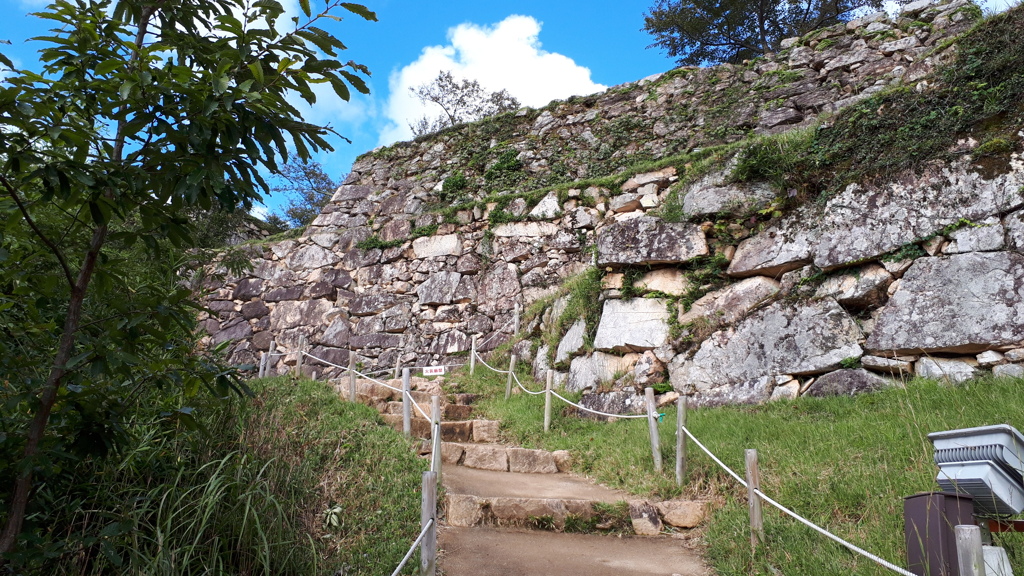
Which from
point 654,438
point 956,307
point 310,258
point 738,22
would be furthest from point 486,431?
point 738,22

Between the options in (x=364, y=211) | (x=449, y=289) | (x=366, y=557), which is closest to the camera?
(x=366, y=557)

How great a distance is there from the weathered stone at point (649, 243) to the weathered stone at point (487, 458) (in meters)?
2.81

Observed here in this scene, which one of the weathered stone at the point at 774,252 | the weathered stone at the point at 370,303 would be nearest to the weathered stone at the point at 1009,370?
the weathered stone at the point at 774,252

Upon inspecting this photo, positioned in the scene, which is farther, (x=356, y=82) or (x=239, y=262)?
(x=239, y=262)

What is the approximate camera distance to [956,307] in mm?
5090

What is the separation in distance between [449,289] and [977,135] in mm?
7776

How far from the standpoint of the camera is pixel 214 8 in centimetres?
198

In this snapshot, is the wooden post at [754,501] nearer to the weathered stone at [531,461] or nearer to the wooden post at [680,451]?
the wooden post at [680,451]

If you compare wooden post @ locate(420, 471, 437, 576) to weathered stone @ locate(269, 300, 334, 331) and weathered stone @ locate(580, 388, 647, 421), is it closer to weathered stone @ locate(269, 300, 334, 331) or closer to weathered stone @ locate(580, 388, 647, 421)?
weathered stone @ locate(580, 388, 647, 421)

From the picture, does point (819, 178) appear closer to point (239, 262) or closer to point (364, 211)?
point (239, 262)

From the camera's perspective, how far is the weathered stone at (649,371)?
6648mm

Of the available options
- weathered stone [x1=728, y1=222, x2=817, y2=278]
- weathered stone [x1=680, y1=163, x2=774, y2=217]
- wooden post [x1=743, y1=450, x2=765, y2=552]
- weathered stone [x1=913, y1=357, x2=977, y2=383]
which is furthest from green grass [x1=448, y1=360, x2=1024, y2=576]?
weathered stone [x1=680, y1=163, x2=774, y2=217]

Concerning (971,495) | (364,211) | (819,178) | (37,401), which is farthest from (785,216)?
(364,211)

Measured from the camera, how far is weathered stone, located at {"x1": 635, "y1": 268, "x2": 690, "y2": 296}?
7062mm
